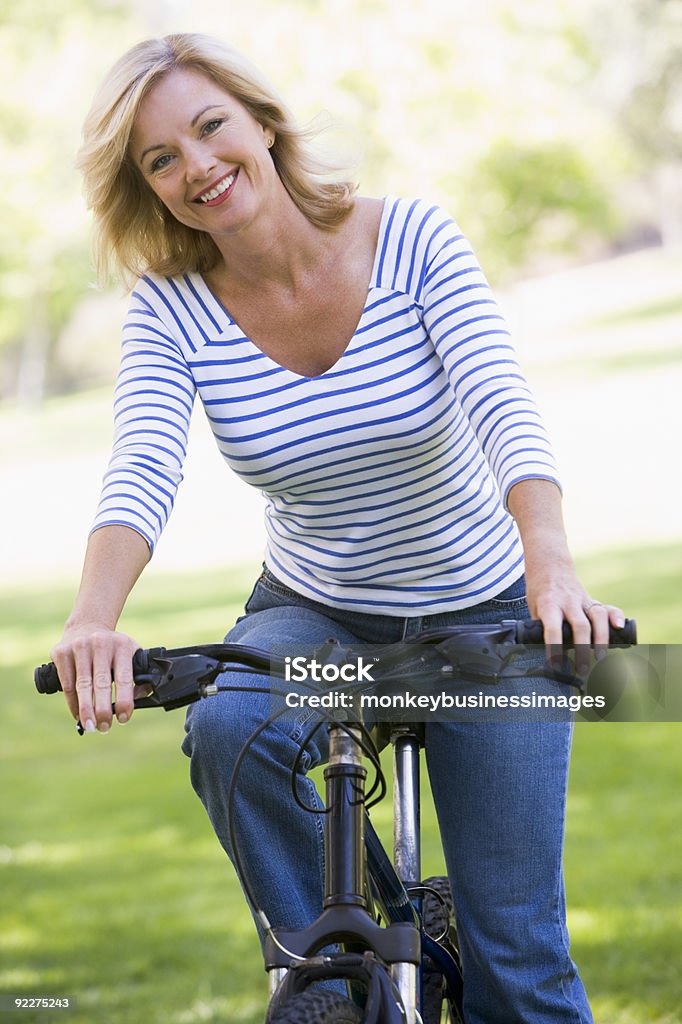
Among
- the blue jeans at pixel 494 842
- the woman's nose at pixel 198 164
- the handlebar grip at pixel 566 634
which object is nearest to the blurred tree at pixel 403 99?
the woman's nose at pixel 198 164

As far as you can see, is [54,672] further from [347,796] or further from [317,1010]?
[317,1010]

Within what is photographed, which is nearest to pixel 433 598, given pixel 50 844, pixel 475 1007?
pixel 475 1007

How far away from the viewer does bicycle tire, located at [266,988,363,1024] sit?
5.68 ft

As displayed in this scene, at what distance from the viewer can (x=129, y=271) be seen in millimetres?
2688

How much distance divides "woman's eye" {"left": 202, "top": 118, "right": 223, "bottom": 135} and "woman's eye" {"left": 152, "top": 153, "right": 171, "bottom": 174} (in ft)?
0.25

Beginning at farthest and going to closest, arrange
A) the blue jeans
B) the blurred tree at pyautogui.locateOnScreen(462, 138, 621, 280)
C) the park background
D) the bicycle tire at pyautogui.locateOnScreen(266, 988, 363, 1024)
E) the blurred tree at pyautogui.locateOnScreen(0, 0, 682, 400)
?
the blurred tree at pyautogui.locateOnScreen(462, 138, 621, 280), the blurred tree at pyautogui.locateOnScreen(0, 0, 682, 400), the park background, the blue jeans, the bicycle tire at pyautogui.locateOnScreen(266, 988, 363, 1024)

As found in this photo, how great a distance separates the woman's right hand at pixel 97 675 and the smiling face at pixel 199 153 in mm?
867

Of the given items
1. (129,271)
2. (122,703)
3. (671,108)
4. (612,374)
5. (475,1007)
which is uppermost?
(671,108)

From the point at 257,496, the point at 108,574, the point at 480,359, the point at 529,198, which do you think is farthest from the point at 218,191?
the point at 529,198

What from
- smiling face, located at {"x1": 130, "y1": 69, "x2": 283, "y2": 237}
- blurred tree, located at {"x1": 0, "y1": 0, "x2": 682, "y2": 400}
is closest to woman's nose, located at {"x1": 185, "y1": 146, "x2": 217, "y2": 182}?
smiling face, located at {"x1": 130, "y1": 69, "x2": 283, "y2": 237}

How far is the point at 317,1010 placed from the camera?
5.72 ft

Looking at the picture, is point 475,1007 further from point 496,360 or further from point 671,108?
point 671,108

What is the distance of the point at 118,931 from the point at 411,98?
18.2 m

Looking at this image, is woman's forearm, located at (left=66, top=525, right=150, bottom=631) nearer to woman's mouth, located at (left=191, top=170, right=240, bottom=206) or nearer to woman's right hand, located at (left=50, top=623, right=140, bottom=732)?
woman's right hand, located at (left=50, top=623, right=140, bottom=732)
